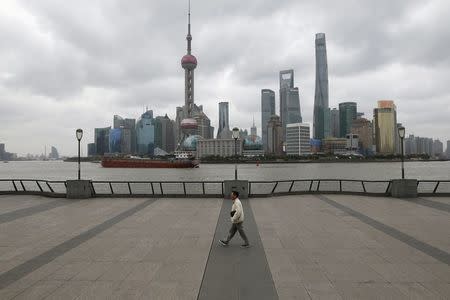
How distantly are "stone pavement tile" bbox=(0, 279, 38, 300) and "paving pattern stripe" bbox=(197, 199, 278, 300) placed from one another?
137 inches

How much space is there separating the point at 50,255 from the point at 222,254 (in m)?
4.50

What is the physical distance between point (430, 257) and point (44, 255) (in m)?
9.89

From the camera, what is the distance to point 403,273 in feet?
25.5

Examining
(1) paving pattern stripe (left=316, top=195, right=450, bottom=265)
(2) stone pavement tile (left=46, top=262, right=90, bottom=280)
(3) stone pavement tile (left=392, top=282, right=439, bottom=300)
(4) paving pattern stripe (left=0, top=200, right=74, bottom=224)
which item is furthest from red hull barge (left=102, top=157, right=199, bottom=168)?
(3) stone pavement tile (left=392, top=282, right=439, bottom=300)

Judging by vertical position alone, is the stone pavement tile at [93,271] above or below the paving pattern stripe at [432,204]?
above

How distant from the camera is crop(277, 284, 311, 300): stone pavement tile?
653cm

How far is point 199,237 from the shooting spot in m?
11.3

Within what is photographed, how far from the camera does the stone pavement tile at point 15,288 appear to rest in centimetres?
668

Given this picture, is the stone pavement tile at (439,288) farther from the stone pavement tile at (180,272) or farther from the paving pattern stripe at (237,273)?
the stone pavement tile at (180,272)

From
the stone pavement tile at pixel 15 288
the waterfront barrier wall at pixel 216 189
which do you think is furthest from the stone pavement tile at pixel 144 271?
the waterfront barrier wall at pixel 216 189

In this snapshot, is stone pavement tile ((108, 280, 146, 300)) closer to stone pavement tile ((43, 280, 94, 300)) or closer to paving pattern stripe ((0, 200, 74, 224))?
stone pavement tile ((43, 280, 94, 300))

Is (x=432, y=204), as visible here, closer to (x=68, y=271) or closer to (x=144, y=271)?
(x=144, y=271)

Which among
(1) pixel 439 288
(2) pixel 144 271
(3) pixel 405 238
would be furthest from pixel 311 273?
(3) pixel 405 238

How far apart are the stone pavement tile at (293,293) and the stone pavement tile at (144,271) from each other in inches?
108
